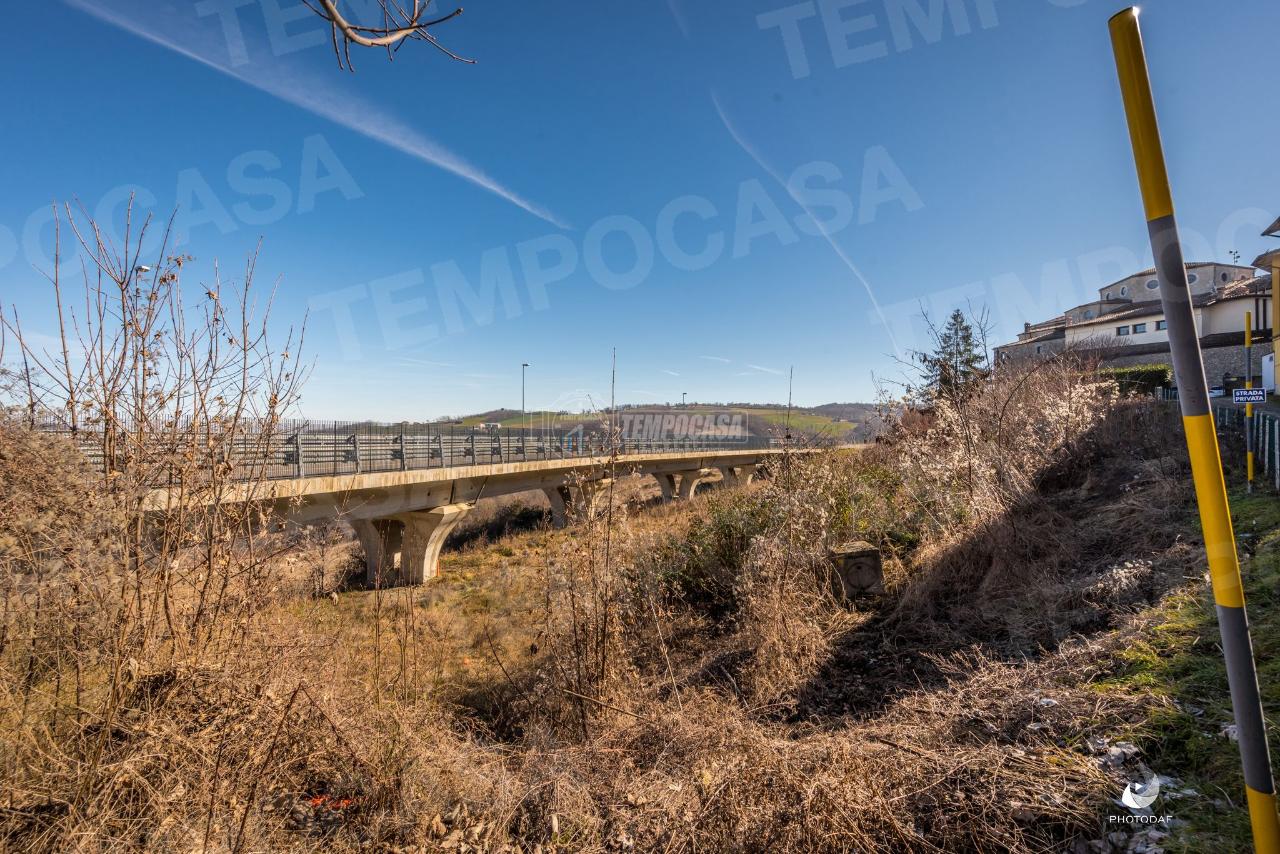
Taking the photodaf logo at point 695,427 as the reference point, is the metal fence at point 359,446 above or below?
below

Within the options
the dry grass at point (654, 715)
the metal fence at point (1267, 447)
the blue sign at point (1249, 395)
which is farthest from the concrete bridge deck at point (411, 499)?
the blue sign at point (1249, 395)

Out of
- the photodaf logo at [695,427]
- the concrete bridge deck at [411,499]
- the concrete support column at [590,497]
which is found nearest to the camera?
the concrete support column at [590,497]

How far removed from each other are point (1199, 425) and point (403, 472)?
687 inches

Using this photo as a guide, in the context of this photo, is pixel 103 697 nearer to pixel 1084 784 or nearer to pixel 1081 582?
pixel 1084 784

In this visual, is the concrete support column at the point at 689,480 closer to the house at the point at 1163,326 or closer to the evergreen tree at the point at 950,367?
the house at the point at 1163,326

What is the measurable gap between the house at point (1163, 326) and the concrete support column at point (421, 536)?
20.5 metres

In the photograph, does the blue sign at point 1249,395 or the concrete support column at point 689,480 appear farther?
the concrete support column at point 689,480

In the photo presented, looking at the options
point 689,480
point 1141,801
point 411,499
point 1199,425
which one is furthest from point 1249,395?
point 689,480

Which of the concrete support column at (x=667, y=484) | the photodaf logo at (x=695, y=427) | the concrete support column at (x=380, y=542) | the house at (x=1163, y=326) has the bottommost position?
the concrete support column at (x=380, y=542)

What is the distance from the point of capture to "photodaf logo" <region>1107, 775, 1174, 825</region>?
2320 millimetres

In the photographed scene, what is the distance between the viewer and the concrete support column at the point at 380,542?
18.7 metres

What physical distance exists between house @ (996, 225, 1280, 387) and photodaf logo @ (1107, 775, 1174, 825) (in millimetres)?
19678

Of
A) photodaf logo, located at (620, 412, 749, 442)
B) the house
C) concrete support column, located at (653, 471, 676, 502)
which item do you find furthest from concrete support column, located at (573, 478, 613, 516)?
concrete support column, located at (653, 471, 676, 502)

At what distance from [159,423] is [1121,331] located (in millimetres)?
51897
